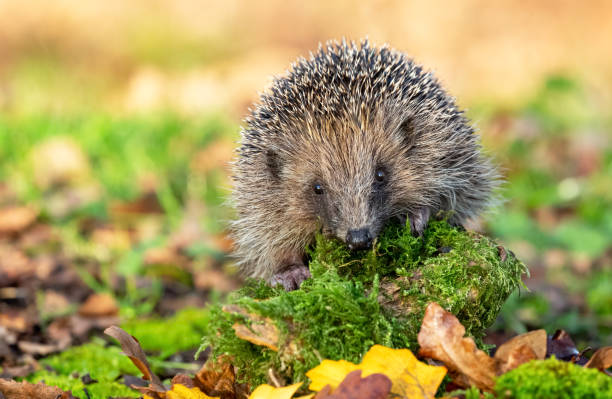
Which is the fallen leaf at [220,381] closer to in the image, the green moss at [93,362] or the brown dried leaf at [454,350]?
the brown dried leaf at [454,350]

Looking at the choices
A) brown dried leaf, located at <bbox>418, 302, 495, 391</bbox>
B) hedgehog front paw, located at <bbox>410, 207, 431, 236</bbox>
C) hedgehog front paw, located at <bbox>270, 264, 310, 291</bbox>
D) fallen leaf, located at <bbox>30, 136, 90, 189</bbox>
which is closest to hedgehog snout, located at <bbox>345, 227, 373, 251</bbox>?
hedgehog front paw, located at <bbox>410, 207, 431, 236</bbox>

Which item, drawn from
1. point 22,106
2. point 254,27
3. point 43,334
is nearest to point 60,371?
point 43,334

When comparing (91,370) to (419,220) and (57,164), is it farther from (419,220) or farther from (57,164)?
(57,164)

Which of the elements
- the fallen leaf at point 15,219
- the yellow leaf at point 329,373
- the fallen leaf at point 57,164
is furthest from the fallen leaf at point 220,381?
the fallen leaf at point 57,164

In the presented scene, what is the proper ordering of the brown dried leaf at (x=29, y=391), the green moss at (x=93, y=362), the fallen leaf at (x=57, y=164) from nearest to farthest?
the brown dried leaf at (x=29, y=391)
the green moss at (x=93, y=362)
the fallen leaf at (x=57, y=164)

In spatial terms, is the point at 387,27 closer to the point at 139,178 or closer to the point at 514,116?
the point at 514,116
